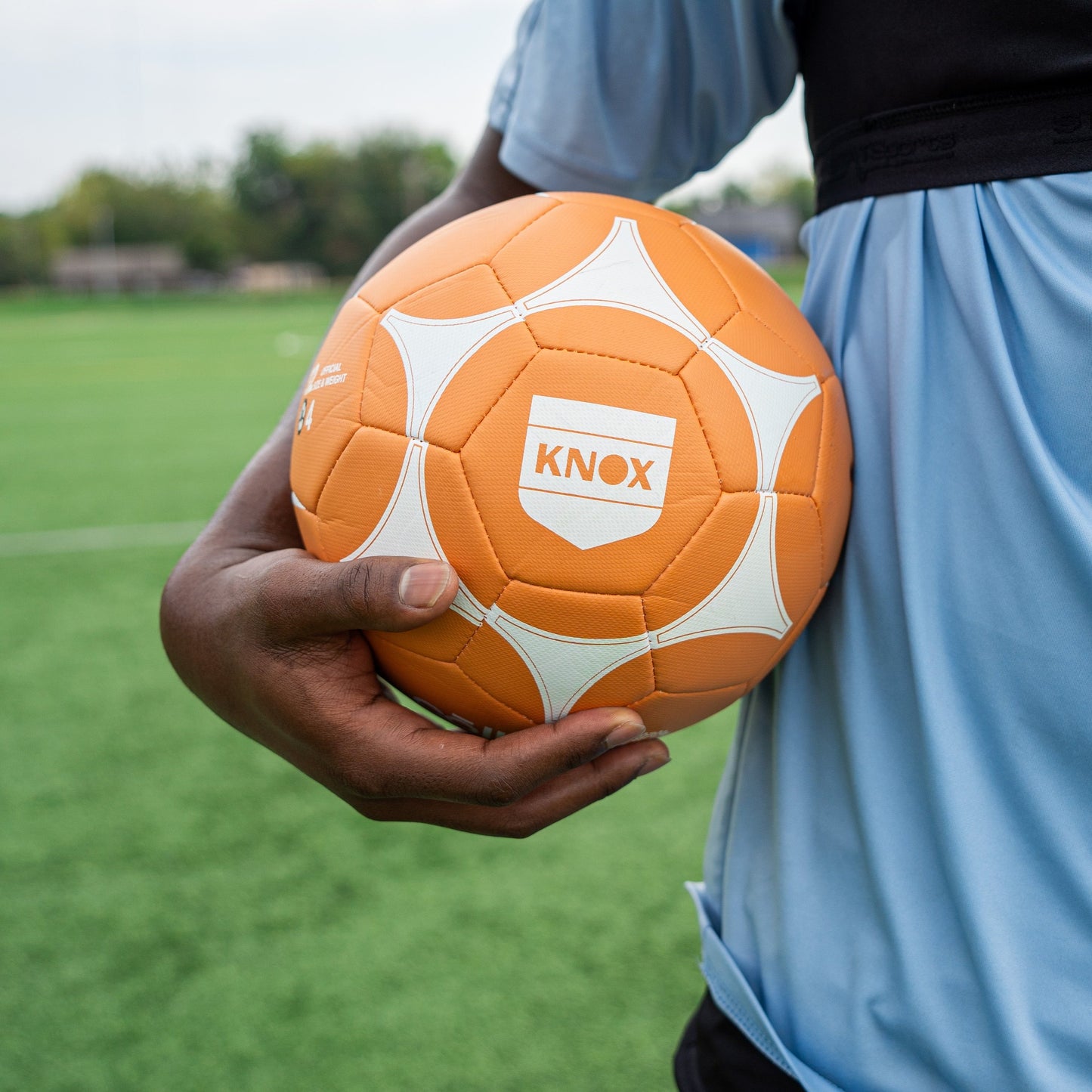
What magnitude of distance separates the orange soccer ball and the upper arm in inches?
6.3

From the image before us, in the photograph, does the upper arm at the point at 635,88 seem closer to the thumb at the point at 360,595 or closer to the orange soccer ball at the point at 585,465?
the orange soccer ball at the point at 585,465

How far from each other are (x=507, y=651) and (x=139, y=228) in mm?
62840

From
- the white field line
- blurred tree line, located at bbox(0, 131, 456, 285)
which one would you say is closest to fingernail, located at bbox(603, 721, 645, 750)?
the white field line

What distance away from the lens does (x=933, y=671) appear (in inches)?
32.5

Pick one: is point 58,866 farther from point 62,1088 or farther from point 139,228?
point 139,228

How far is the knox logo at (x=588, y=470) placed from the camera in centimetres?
80

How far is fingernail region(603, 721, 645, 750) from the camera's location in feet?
2.68

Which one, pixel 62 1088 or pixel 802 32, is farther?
pixel 62 1088

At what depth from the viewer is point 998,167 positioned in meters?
0.80

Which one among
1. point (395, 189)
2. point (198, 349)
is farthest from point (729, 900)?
point (395, 189)

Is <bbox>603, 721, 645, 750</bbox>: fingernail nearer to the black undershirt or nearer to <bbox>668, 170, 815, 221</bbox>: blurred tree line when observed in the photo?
the black undershirt

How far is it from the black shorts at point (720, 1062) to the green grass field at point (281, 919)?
2.82 feet

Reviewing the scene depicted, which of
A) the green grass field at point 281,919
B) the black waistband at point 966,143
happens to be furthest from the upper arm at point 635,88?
the green grass field at point 281,919

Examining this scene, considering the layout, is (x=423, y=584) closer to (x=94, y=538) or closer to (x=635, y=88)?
(x=635, y=88)
